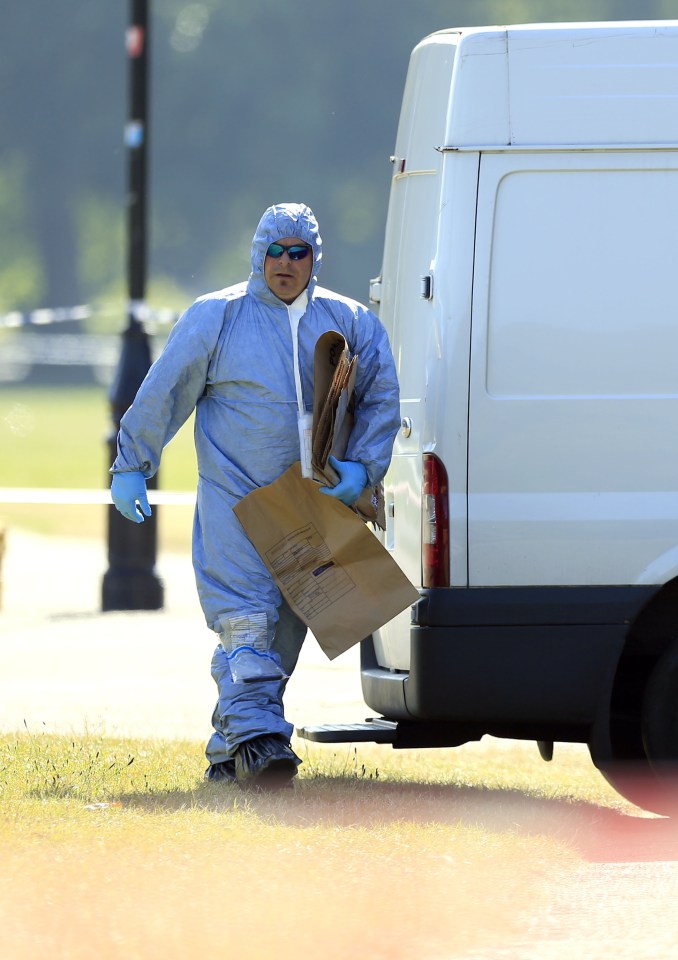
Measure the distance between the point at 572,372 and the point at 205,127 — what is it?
204 ft

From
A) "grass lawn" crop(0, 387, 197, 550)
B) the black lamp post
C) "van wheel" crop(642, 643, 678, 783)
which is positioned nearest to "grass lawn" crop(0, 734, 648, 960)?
"van wheel" crop(642, 643, 678, 783)

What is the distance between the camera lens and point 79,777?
595 centimetres

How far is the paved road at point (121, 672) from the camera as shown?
7.72 metres

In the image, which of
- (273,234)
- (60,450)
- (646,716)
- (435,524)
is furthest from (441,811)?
(60,450)

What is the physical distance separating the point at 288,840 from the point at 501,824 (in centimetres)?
79

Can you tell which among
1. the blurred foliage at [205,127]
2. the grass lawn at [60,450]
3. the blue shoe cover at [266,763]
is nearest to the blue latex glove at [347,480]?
the blue shoe cover at [266,763]

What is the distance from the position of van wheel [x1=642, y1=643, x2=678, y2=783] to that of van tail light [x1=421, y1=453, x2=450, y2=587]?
72cm

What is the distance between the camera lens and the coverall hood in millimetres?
5797

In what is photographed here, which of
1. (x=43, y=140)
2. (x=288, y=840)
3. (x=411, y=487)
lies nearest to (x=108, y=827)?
(x=288, y=840)

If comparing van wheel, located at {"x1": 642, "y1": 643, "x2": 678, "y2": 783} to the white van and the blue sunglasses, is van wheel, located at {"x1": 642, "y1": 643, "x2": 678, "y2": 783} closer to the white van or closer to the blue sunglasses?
the white van

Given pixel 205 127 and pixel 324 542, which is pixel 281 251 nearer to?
pixel 324 542

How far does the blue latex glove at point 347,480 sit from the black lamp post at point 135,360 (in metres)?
5.41

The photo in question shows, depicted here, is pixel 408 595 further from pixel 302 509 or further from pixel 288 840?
pixel 288 840

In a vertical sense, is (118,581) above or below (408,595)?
below
